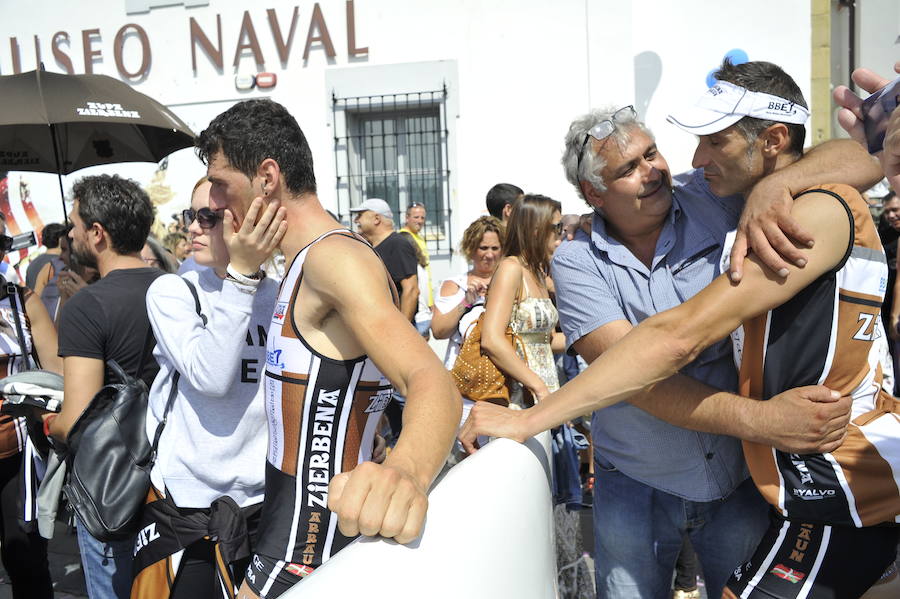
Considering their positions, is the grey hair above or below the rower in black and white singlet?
above

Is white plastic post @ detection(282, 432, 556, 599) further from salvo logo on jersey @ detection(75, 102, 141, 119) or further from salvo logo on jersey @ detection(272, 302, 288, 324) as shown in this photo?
salvo logo on jersey @ detection(75, 102, 141, 119)

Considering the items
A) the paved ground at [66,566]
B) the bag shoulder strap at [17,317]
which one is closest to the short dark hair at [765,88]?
the paved ground at [66,566]

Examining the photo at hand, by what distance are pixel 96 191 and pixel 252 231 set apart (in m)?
1.46

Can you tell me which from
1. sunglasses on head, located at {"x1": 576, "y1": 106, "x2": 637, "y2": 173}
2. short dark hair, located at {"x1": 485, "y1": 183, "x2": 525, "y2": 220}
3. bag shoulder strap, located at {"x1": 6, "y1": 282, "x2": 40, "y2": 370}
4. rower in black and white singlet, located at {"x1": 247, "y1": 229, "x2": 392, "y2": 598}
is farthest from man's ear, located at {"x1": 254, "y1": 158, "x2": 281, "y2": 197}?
short dark hair, located at {"x1": 485, "y1": 183, "x2": 525, "y2": 220}

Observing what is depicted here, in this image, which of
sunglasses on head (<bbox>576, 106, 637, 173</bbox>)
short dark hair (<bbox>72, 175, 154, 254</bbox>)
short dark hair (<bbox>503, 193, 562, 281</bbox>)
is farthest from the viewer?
short dark hair (<bbox>503, 193, 562, 281</bbox>)

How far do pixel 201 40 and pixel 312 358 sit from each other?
31.9 ft

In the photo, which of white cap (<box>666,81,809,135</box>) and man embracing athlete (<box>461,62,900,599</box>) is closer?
man embracing athlete (<box>461,62,900,599</box>)

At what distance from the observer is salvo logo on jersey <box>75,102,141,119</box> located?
4027 mm

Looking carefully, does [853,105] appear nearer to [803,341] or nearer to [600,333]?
[803,341]

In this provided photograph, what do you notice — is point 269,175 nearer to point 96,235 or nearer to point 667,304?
point 667,304

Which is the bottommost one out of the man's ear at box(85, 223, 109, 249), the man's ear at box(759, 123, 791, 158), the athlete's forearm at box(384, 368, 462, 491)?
the athlete's forearm at box(384, 368, 462, 491)

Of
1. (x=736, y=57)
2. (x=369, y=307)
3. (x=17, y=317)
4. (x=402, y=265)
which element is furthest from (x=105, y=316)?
(x=402, y=265)

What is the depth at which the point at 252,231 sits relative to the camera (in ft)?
6.06

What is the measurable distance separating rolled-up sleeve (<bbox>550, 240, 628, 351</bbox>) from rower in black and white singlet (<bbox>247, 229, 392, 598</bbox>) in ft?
2.40
